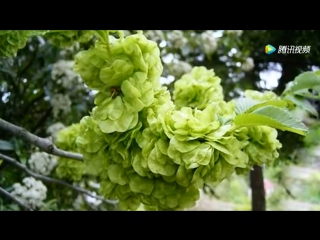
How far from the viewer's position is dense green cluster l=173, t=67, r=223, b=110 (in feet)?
2.48

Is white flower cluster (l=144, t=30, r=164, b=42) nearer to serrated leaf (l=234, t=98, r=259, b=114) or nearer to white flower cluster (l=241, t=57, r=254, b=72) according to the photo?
white flower cluster (l=241, t=57, r=254, b=72)

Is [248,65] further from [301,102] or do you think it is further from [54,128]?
[301,102]

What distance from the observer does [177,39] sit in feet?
4.57

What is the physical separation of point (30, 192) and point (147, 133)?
2.07 ft

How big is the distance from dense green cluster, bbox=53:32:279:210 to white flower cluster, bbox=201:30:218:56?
89cm

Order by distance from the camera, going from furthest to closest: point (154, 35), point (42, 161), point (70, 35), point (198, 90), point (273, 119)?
point (154, 35), point (42, 161), point (198, 90), point (70, 35), point (273, 119)

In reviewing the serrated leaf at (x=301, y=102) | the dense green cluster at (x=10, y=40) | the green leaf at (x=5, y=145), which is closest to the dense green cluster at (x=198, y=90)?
the serrated leaf at (x=301, y=102)

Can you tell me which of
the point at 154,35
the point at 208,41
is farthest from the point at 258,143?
the point at 208,41

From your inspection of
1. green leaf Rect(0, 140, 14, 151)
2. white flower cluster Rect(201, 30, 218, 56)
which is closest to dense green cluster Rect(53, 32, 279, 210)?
green leaf Rect(0, 140, 14, 151)
